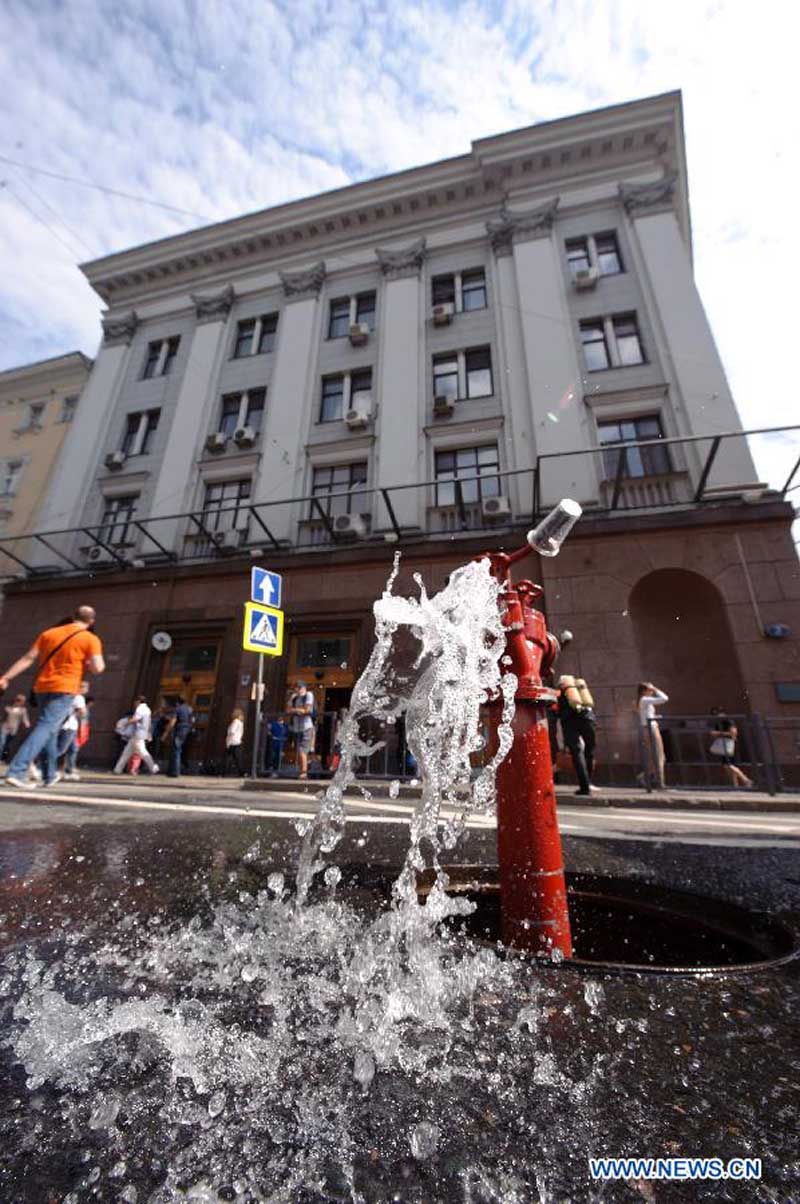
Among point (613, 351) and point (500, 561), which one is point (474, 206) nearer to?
point (613, 351)

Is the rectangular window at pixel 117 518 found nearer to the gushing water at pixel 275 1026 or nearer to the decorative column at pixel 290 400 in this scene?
the decorative column at pixel 290 400

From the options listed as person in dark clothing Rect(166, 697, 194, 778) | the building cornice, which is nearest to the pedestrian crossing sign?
person in dark clothing Rect(166, 697, 194, 778)

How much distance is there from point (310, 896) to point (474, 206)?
67.4 ft

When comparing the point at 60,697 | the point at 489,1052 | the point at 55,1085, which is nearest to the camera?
the point at 55,1085

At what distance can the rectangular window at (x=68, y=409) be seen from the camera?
2198 centimetres

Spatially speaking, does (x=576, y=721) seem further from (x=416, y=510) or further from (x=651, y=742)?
(x=416, y=510)

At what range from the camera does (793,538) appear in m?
10.6

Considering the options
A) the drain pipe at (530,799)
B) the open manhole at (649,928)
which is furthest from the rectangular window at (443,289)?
the open manhole at (649,928)

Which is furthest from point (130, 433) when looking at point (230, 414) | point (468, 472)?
point (468, 472)

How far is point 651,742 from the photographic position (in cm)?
883

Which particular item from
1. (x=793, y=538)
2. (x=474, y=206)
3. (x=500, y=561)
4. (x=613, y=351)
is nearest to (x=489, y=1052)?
(x=500, y=561)

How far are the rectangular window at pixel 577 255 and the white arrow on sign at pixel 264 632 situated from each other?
13052 mm

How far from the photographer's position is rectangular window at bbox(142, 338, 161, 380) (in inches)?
733

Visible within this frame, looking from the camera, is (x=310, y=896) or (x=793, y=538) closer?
(x=310, y=896)
